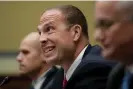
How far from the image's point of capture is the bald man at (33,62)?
2.26 metres

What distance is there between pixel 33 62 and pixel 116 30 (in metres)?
1.22

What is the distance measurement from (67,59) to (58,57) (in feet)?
0.13

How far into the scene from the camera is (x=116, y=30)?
1268mm

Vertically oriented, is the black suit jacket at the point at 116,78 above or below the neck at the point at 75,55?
above

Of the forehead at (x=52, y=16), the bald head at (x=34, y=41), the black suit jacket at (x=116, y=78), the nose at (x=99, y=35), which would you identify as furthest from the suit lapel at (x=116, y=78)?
the bald head at (x=34, y=41)

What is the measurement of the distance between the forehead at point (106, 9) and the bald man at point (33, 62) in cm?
93

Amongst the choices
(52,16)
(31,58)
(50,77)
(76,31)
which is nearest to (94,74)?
(76,31)

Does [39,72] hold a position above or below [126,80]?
below

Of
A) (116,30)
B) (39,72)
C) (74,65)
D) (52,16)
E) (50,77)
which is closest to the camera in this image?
(116,30)

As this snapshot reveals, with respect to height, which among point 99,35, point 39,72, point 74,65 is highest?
point 99,35

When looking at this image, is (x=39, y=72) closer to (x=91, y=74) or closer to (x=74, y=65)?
(x=74, y=65)

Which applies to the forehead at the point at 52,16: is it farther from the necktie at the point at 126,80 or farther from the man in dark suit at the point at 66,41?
the necktie at the point at 126,80

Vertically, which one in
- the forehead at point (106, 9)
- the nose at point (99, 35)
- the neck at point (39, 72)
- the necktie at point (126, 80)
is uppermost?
the forehead at point (106, 9)

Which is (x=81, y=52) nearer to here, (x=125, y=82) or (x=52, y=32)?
(x=52, y=32)
